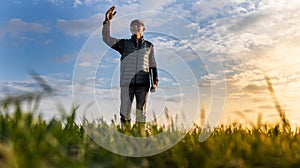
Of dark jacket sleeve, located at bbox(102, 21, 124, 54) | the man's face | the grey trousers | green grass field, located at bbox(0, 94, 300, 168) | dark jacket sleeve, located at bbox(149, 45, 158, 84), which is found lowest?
green grass field, located at bbox(0, 94, 300, 168)

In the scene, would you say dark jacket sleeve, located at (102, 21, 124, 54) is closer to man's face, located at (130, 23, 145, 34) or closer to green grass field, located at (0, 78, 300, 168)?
man's face, located at (130, 23, 145, 34)

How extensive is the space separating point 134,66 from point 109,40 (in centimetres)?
87

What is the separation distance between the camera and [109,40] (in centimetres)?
954

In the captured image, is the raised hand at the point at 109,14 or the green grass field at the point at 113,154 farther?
→ the raised hand at the point at 109,14

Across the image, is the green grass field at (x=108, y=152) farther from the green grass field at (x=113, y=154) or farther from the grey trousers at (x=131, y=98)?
the grey trousers at (x=131, y=98)

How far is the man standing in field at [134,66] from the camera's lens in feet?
30.7

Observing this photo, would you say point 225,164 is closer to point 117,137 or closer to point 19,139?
point 117,137

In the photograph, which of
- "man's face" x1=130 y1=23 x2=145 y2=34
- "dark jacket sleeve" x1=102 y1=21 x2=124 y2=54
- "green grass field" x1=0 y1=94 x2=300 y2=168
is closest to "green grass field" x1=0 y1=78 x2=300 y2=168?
"green grass field" x1=0 y1=94 x2=300 y2=168

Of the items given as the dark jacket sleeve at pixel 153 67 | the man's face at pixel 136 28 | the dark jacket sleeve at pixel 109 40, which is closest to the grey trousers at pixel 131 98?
the dark jacket sleeve at pixel 153 67

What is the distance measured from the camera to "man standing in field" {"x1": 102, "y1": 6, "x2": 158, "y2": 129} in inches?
368

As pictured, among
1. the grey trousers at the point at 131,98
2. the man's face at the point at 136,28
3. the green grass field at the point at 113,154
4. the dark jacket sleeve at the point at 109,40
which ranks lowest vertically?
the green grass field at the point at 113,154

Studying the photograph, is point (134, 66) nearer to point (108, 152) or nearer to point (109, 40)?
point (109, 40)

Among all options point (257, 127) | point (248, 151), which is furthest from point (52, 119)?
point (257, 127)

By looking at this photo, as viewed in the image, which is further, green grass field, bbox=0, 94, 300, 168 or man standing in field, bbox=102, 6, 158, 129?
man standing in field, bbox=102, 6, 158, 129
